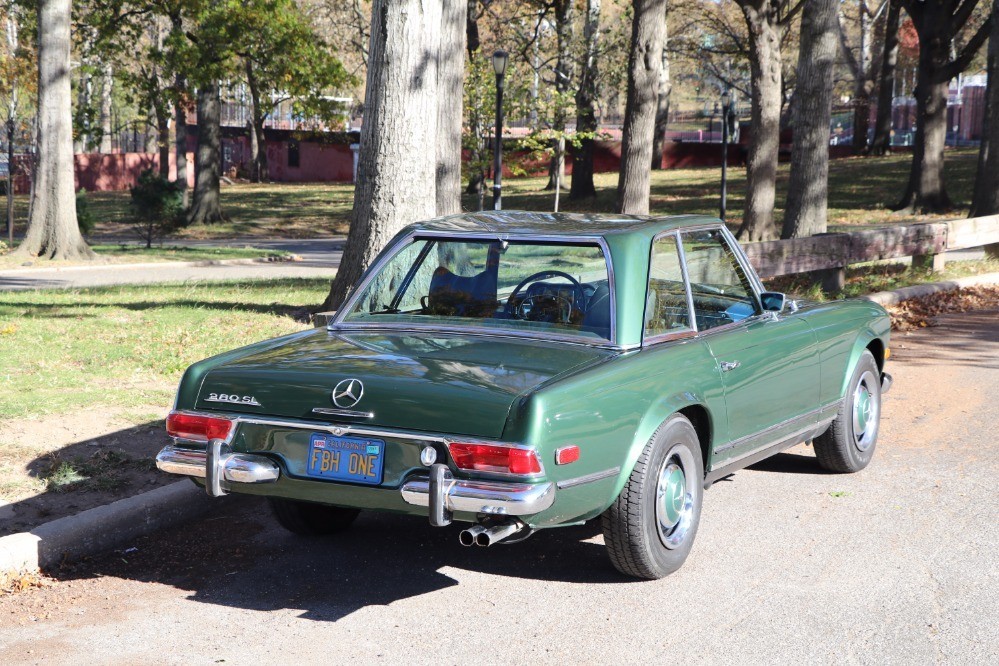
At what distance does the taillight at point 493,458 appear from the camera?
4.25m

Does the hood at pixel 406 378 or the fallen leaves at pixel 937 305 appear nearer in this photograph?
the hood at pixel 406 378

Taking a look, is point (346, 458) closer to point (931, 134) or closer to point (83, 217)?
point (83, 217)

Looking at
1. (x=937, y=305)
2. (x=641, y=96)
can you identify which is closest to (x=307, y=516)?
(x=937, y=305)

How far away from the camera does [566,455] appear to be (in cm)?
438

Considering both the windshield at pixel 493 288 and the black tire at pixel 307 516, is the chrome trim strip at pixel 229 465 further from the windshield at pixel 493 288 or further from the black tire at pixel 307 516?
the windshield at pixel 493 288

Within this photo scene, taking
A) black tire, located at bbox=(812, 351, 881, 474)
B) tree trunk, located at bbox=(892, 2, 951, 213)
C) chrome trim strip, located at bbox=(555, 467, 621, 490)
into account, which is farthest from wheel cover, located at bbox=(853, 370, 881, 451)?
tree trunk, located at bbox=(892, 2, 951, 213)

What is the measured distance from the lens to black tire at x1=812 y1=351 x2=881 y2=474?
6.67 m

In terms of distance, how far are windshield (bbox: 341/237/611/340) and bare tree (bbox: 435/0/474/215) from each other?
8268 mm

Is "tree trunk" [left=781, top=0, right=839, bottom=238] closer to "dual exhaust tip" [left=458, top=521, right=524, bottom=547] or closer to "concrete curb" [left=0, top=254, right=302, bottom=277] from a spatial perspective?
"concrete curb" [left=0, top=254, right=302, bottom=277]

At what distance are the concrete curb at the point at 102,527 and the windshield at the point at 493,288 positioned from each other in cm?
133

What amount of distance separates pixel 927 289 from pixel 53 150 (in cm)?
1578

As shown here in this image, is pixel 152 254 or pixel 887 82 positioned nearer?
pixel 152 254

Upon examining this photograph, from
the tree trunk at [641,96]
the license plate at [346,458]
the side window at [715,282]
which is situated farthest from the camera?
the tree trunk at [641,96]

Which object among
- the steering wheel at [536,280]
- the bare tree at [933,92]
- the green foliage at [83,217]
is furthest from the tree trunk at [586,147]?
the steering wheel at [536,280]
